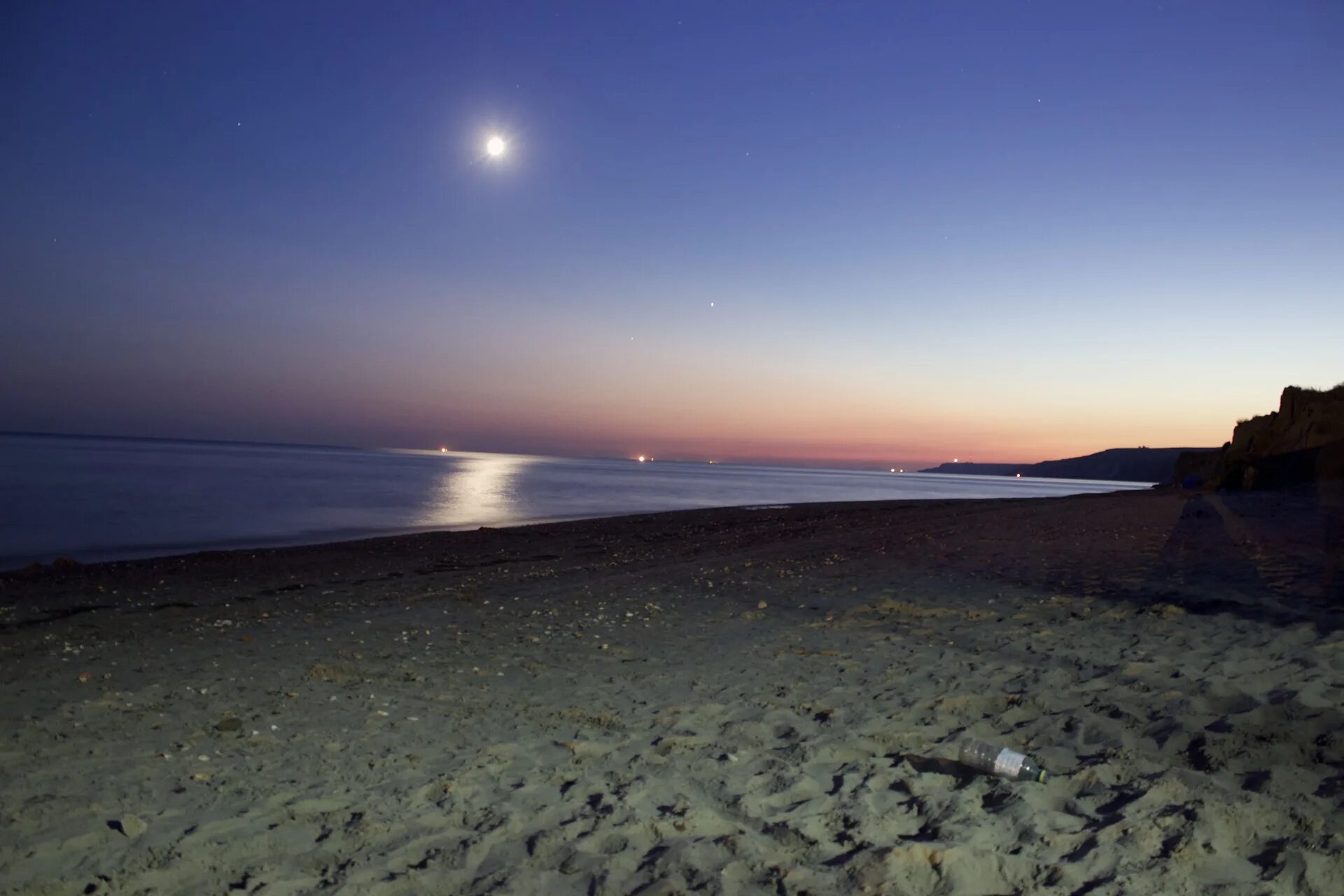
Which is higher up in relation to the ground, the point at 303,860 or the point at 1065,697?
the point at 1065,697

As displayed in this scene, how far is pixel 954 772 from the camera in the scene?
4.26m

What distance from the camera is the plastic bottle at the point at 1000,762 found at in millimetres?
4156

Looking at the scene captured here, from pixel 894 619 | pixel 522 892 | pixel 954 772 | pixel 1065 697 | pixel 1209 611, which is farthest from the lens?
pixel 894 619

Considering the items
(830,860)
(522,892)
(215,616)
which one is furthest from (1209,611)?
(215,616)

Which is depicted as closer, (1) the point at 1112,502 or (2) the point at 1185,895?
(2) the point at 1185,895

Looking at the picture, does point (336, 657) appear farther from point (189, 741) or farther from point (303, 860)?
point (303, 860)

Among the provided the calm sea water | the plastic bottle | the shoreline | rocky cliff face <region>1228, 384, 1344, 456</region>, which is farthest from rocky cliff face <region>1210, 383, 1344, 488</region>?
the plastic bottle

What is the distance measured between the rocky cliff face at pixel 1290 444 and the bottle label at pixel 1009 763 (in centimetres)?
2992

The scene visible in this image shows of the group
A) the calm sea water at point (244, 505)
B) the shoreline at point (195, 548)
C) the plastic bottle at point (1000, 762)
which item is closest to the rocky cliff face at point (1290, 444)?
the calm sea water at point (244, 505)

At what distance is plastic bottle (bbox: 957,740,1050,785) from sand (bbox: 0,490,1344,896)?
0.12 meters

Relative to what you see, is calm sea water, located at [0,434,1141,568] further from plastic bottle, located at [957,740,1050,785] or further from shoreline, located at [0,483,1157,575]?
plastic bottle, located at [957,740,1050,785]

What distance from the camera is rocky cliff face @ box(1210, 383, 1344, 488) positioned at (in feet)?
89.2

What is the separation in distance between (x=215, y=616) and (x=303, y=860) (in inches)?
285

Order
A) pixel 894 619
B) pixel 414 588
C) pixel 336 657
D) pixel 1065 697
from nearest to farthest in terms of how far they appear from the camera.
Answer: pixel 1065 697, pixel 336 657, pixel 894 619, pixel 414 588
